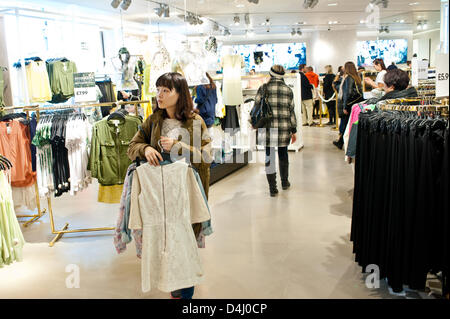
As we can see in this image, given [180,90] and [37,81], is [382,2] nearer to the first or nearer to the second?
[37,81]

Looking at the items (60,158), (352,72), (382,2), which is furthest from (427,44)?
(60,158)

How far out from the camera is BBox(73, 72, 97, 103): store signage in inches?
170

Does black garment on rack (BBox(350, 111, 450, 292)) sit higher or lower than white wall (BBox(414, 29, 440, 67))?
lower

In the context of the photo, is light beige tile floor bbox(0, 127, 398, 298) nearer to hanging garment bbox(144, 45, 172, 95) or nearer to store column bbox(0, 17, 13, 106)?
hanging garment bbox(144, 45, 172, 95)

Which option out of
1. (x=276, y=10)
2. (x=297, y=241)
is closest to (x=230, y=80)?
(x=297, y=241)

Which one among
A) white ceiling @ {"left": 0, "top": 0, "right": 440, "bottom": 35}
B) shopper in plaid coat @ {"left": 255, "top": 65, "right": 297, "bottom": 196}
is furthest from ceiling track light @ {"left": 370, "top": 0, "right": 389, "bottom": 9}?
shopper in plaid coat @ {"left": 255, "top": 65, "right": 297, "bottom": 196}

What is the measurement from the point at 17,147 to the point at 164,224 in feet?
7.76

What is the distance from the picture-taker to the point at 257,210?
5094 millimetres

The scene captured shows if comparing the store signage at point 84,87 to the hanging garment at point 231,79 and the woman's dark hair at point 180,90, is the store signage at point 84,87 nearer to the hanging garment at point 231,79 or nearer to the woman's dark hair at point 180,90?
the woman's dark hair at point 180,90

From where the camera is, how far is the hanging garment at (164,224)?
2.70 meters

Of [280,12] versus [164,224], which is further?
[280,12]

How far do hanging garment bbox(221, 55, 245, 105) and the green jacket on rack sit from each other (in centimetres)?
286

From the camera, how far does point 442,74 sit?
7.64 ft

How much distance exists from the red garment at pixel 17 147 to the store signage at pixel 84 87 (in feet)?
2.05
